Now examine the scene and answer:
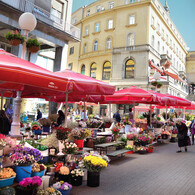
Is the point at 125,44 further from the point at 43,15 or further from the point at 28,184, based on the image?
the point at 28,184

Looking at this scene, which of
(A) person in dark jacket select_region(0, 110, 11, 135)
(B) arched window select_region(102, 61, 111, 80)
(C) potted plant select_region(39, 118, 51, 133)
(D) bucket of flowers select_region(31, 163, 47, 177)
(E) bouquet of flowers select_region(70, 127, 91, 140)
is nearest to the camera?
(D) bucket of flowers select_region(31, 163, 47, 177)

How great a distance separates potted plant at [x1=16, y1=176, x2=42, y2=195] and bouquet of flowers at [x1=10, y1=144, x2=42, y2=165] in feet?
1.08

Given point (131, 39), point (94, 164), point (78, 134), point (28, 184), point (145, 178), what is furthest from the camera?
point (131, 39)

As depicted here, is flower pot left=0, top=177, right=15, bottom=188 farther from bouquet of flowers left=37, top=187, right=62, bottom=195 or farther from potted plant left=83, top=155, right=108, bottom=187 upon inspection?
potted plant left=83, top=155, right=108, bottom=187

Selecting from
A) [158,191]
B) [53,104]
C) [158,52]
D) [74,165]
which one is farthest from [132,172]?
[158,52]

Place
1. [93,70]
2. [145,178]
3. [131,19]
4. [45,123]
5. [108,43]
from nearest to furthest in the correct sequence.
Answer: [145,178] → [45,123] → [131,19] → [108,43] → [93,70]

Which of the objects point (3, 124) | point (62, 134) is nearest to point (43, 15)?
point (3, 124)

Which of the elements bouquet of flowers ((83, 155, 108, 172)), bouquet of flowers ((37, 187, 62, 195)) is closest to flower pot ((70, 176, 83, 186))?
bouquet of flowers ((83, 155, 108, 172))

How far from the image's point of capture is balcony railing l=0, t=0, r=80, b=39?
15.2m

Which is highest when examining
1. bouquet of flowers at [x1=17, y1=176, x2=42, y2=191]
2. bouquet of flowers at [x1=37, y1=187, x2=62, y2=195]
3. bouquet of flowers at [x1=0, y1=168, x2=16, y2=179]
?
bouquet of flowers at [x1=0, y1=168, x2=16, y2=179]

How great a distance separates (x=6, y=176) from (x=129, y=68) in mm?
32783

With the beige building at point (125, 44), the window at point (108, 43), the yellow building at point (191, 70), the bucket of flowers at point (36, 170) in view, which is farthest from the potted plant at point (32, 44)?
the yellow building at point (191, 70)

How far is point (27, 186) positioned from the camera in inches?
147

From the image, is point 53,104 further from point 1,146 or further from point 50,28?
point 1,146
